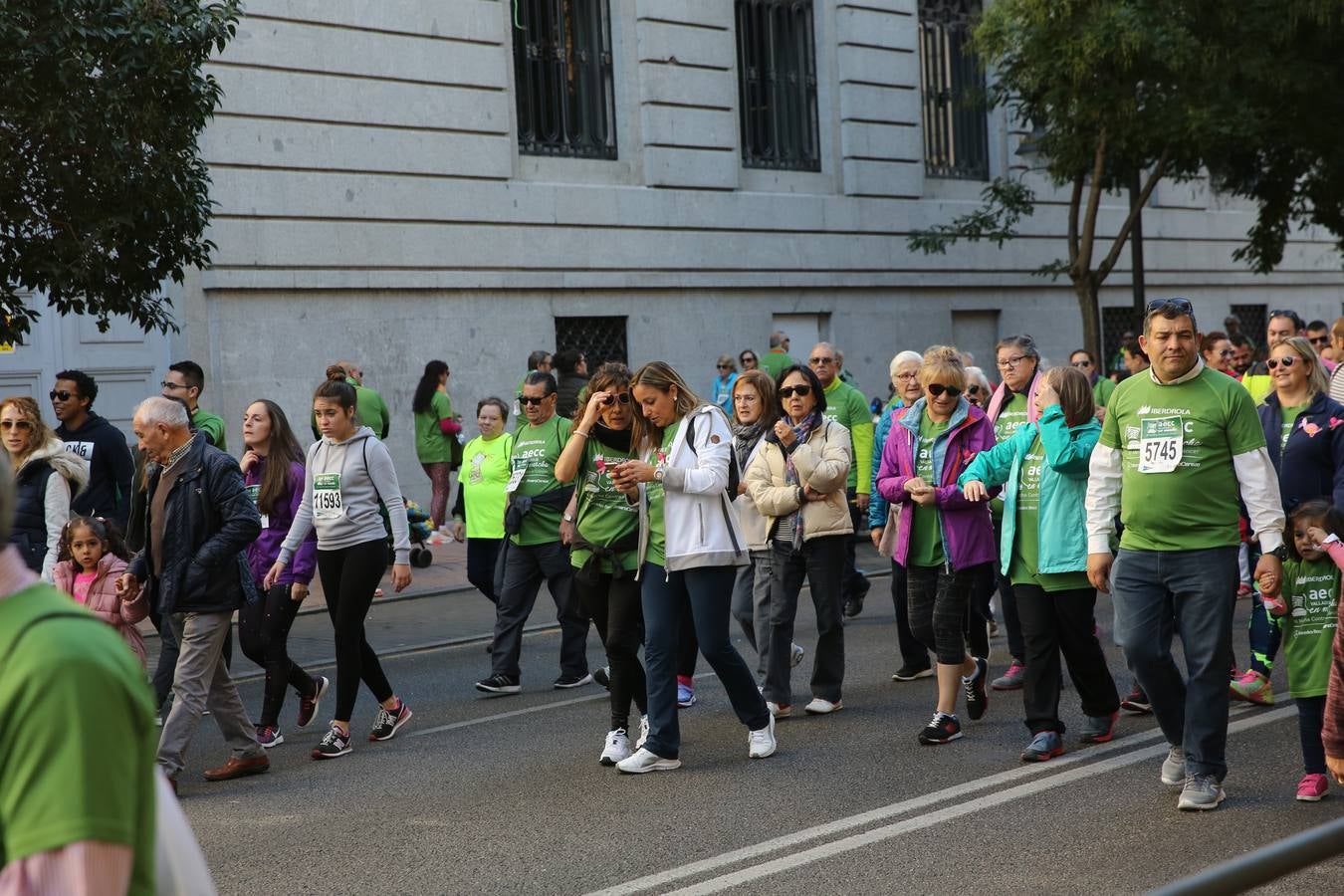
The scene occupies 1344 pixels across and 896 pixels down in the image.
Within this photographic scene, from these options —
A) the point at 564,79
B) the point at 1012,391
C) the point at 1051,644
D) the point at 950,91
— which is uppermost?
the point at 950,91

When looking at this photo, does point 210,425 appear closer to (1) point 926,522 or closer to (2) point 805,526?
(2) point 805,526

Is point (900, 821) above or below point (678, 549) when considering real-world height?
below

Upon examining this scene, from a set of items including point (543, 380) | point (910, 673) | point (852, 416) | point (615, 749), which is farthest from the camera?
point (852, 416)

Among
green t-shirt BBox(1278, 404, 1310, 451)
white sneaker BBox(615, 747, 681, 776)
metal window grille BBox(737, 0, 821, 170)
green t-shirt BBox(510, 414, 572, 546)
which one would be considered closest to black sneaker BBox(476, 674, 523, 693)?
green t-shirt BBox(510, 414, 572, 546)

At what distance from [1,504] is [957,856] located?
169 inches

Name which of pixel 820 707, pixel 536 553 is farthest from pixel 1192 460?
pixel 536 553

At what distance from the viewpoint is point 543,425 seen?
10.1 meters

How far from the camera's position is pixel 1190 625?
6348mm

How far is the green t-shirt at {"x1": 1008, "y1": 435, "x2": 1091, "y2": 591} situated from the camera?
742cm

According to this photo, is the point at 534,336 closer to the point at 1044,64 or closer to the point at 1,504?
the point at 1044,64

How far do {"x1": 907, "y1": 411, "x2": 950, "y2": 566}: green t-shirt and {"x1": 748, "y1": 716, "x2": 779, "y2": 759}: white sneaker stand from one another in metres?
1.19

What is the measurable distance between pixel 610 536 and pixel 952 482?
1.74m

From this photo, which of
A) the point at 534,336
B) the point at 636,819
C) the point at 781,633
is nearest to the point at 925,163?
the point at 534,336

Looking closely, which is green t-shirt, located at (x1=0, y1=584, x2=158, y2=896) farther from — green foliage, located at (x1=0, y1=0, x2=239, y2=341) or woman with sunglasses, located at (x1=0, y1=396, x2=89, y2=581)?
green foliage, located at (x1=0, y1=0, x2=239, y2=341)
